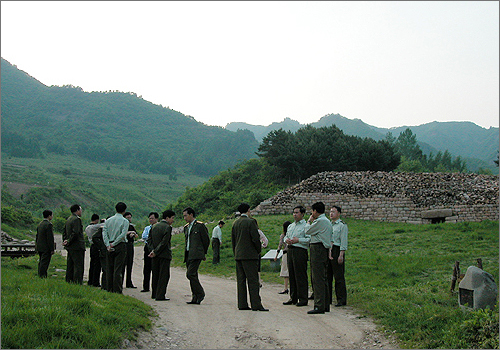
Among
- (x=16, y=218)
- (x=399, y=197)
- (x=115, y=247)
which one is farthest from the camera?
(x=16, y=218)

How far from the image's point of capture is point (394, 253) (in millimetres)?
16156

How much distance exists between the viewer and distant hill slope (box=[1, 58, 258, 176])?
431ft

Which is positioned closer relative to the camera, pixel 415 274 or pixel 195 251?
pixel 195 251

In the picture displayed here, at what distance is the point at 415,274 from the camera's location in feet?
42.1

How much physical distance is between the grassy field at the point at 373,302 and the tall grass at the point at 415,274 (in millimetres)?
17

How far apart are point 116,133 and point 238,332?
540 feet

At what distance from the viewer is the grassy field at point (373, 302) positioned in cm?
571

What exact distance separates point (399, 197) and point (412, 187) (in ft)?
8.02

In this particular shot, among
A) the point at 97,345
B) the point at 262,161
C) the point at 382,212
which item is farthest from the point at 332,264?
the point at 262,161

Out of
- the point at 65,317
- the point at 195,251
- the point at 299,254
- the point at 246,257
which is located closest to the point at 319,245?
the point at 299,254

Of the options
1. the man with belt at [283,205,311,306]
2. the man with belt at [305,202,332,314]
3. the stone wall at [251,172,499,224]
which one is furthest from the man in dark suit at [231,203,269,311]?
the stone wall at [251,172,499,224]

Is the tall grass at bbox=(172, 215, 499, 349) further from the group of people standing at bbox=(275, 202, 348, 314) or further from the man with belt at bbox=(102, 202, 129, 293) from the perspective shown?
the man with belt at bbox=(102, 202, 129, 293)

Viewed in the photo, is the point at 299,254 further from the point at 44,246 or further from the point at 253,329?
the point at 44,246

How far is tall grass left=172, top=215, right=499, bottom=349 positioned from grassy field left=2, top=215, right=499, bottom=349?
0.02 meters
